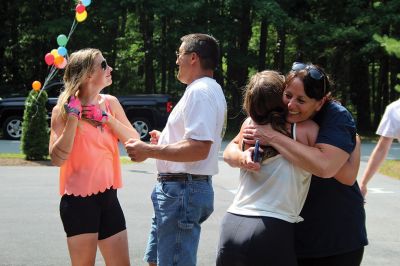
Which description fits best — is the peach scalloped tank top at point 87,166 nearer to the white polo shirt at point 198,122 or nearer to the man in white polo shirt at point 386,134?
the white polo shirt at point 198,122

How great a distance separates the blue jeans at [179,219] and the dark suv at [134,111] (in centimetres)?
1567

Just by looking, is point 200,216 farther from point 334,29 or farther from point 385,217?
point 334,29

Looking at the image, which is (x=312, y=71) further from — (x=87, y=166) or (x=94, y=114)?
(x=87, y=166)

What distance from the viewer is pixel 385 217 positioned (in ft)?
26.7

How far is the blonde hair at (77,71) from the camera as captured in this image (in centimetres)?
377

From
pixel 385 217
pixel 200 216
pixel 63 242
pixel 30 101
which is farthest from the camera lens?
pixel 30 101

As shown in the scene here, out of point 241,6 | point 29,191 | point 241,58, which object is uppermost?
point 241,6

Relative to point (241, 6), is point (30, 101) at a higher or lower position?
lower

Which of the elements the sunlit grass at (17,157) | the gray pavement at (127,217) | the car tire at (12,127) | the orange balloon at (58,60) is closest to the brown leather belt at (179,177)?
the gray pavement at (127,217)

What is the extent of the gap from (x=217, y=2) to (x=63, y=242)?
19495 millimetres

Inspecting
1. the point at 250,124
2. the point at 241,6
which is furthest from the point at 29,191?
the point at 241,6

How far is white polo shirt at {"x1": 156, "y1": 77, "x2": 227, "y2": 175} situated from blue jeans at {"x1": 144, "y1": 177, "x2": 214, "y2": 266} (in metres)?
0.09

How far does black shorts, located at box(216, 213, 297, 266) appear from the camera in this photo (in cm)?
258

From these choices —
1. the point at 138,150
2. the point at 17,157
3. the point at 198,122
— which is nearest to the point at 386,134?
the point at 198,122
